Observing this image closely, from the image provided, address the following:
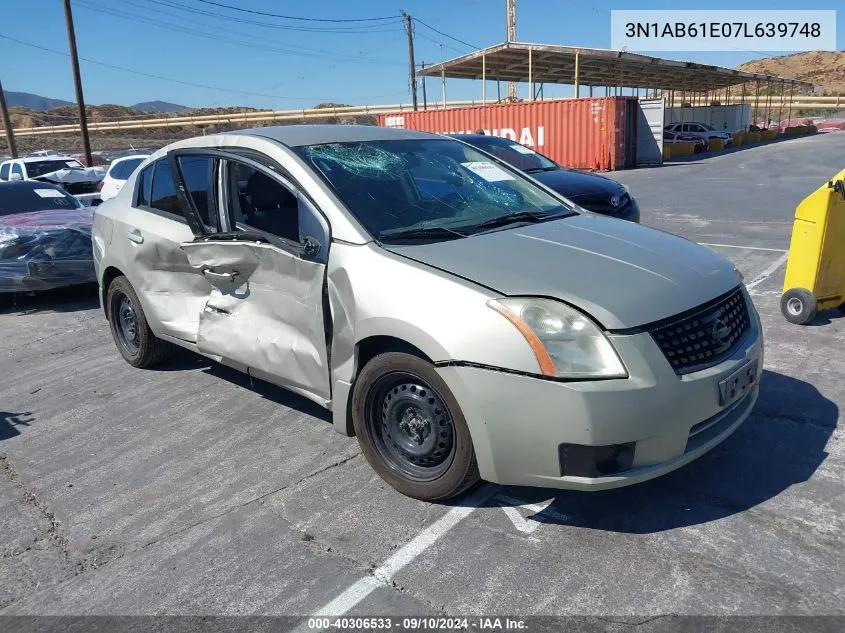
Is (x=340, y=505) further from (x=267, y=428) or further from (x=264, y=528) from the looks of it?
(x=267, y=428)

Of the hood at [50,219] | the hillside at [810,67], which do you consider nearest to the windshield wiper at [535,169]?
the hood at [50,219]

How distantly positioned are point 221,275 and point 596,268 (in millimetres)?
2138

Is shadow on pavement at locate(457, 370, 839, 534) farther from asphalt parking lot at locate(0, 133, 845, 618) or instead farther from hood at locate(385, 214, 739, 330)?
hood at locate(385, 214, 739, 330)

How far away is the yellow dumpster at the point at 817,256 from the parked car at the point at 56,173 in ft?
55.2

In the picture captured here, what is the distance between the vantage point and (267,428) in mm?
Result: 4086

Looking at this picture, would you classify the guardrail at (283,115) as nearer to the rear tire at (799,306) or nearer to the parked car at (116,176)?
the parked car at (116,176)

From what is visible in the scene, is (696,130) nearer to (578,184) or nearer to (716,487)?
(578,184)

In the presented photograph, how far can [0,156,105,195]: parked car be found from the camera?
17.1m

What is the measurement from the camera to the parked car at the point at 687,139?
35281 mm

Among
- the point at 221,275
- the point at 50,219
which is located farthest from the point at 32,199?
the point at 221,275

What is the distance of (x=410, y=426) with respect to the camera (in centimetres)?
309

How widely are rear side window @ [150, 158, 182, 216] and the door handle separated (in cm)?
66

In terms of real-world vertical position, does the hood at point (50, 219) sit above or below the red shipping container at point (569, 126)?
below

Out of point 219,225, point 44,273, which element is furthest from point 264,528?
point 44,273
